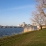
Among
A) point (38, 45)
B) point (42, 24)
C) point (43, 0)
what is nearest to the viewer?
point (38, 45)

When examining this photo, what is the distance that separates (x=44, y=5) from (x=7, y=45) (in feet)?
88.1

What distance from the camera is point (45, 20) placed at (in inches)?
1647

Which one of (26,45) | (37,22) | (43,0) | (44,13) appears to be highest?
(43,0)

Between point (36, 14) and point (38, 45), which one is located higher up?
point (36, 14)

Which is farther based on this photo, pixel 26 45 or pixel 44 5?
pixel 44 5

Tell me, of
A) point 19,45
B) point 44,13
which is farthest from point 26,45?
point 44,13

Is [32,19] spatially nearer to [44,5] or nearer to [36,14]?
[36,14]

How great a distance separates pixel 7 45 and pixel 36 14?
27204 mm

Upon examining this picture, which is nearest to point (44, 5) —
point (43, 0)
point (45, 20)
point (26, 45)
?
point (43, 0)

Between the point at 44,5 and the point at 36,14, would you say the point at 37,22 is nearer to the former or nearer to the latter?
the point at 36,14

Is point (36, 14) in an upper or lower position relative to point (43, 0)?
lower

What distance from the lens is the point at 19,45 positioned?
15617 mm

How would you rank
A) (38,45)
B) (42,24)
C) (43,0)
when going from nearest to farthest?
(38,45) < (43,0) < (42,24)

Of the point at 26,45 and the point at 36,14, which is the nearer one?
the point at 26,45
